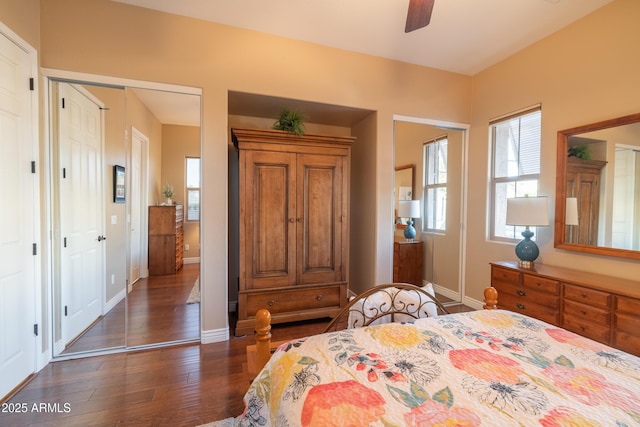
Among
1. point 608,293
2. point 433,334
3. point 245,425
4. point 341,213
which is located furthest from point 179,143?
point 608,293

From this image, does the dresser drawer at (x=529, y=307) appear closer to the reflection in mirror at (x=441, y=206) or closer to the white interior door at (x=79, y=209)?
the reflection in mirror at (x=441, y=206)

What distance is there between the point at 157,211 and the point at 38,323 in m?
1.25

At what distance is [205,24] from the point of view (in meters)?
2.58

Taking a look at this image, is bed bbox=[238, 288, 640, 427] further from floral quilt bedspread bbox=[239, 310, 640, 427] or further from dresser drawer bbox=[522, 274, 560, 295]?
dresser drawer bbox=[522, 274, 560, 295]

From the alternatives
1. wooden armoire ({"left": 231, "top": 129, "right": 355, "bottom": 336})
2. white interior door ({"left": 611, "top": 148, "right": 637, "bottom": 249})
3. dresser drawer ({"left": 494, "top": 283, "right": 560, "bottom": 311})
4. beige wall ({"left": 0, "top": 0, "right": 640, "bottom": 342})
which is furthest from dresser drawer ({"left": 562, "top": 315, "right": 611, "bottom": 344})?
wooden armoire ({"left": 231, "top": 129, "right": 355, "bottom": 336})

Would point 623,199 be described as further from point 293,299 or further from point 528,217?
point 293,299

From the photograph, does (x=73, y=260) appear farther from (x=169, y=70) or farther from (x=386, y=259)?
(x=386, y=259)

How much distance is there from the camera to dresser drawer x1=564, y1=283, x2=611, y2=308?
2021mm

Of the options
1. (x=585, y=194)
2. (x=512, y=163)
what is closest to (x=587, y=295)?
(x=585, y=194)

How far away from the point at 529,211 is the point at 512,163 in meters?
0.89

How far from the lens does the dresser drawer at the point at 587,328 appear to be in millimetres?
2004

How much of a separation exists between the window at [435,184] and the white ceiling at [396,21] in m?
1.10

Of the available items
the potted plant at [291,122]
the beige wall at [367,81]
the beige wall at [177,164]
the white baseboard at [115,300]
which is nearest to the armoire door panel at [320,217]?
the potted plant at [291,122]

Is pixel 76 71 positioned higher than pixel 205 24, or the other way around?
pixel 205 24
